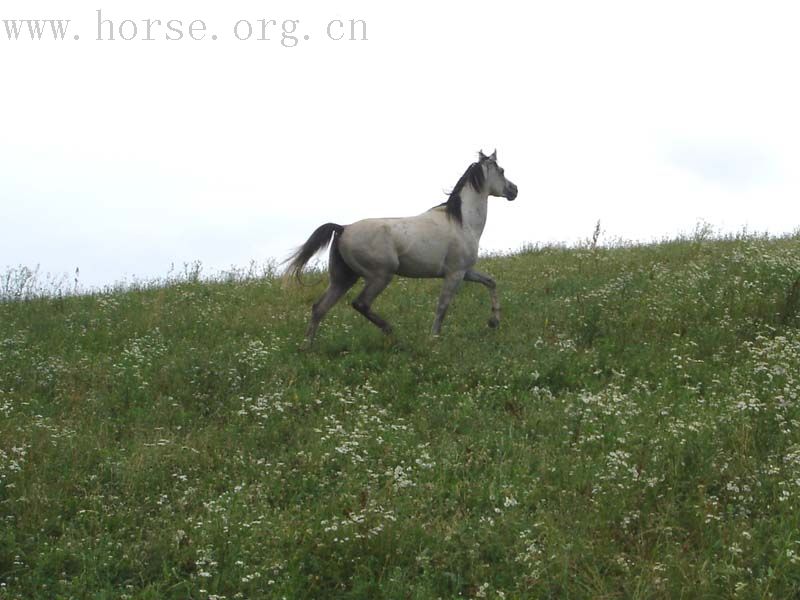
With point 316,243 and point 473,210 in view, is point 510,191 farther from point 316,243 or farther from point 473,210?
point 316,243

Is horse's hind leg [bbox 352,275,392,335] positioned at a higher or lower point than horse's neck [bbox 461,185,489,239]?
lower

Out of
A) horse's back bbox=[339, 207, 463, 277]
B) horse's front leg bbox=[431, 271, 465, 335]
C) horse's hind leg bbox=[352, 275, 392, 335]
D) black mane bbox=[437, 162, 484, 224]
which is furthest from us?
black mane bbox=[437, 162, 484, 224]

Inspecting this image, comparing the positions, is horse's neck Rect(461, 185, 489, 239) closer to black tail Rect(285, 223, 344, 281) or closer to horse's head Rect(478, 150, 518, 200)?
horse's head Rect(478, 150, 518, 200)

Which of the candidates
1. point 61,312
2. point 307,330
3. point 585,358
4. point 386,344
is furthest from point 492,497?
point 61,312

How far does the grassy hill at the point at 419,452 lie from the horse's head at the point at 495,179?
187 centimetres

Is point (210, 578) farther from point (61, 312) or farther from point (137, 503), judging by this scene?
point (61, 312)

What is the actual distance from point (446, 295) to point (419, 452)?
447 centimetres

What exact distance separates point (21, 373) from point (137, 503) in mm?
4042

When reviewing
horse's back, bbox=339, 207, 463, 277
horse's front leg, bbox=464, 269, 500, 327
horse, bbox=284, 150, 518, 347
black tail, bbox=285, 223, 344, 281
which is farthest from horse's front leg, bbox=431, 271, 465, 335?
black tail, bbox=285, 223, 344, 281

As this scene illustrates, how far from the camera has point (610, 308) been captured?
1265cm

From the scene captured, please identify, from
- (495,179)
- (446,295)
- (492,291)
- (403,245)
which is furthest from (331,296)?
(495,179)

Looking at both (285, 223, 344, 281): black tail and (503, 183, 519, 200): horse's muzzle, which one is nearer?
(285, 223, 344, 281): black tail

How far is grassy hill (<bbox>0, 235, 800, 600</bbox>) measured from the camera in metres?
6.28

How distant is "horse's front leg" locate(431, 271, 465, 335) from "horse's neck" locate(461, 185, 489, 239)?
0.77m
